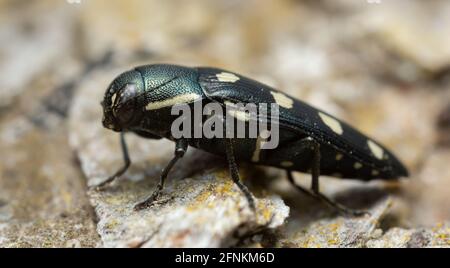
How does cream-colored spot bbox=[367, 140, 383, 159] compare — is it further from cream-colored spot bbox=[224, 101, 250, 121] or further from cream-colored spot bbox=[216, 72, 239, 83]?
cream-colored spot bbox=[216, 72, 239, 83]

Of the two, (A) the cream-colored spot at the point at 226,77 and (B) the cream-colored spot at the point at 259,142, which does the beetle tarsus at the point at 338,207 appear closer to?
(B) the cream-colored spot at the point at 259,142

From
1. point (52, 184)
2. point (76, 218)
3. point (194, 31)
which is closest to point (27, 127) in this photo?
point (52, 184)

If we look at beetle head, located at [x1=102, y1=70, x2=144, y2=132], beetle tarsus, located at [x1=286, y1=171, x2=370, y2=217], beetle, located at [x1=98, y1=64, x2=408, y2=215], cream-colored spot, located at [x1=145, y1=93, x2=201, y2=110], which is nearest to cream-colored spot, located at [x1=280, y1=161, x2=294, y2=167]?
beetle, located at [x1=98, y1=64, x2=408, y2=215]

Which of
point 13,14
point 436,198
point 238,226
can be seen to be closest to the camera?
point 238,226

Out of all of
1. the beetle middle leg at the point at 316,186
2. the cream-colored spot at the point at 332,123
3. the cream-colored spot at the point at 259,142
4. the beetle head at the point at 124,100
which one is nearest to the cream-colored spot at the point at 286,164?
the beetle middle leg at the point at 316,186

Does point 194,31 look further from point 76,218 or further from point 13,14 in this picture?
point 76,218

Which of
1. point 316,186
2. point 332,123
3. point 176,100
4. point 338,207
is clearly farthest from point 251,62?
point 176,100
